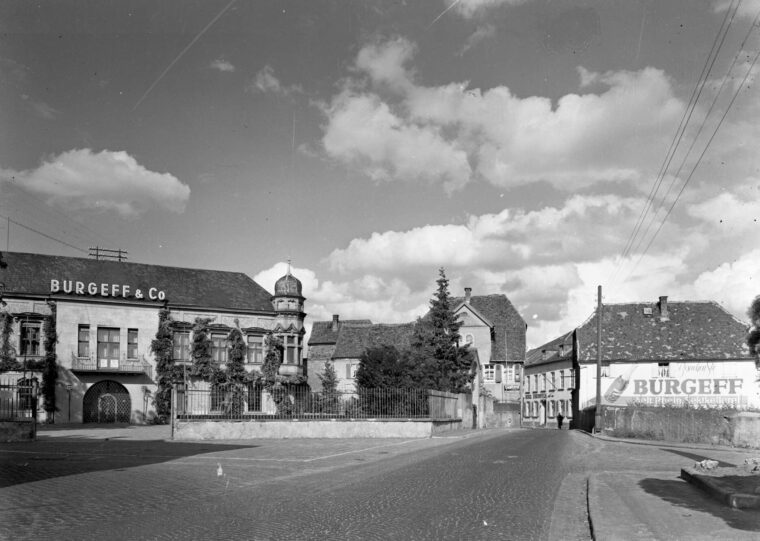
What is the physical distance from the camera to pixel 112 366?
46.2m

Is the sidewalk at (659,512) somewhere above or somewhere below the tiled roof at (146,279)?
below

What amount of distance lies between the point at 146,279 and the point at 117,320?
4587mm

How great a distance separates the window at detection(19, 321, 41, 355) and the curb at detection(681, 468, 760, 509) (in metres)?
40.5

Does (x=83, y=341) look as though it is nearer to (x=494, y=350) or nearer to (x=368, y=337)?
(x=368, y=337)

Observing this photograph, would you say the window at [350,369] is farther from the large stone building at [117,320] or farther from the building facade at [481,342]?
the large stone building at [117,320]

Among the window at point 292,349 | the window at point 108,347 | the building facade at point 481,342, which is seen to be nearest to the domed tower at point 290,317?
the window at point 292,349

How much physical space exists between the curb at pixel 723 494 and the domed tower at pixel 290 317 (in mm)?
41483

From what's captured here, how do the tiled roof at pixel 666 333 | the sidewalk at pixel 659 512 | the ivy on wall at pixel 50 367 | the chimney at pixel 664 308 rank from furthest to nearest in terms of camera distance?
the chimney at pixel 664 308, the tiled roof at pixel 666 333, the ivy on wall at pixel 50 367, the sidewalk at pixel 659 512

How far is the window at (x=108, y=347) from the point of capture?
151ft

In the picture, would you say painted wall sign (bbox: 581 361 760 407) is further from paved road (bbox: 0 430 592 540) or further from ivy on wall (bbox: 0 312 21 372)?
ivy on wall (bbox: 0 312 21 372)

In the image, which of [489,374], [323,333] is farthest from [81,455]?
[323,333]

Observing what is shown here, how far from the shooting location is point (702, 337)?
5853 centimetres

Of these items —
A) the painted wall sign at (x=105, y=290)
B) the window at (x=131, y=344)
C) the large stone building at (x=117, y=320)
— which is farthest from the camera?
the window at (x=131, y=344)

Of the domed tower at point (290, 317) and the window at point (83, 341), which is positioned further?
the domed tower at point (290, 317)
